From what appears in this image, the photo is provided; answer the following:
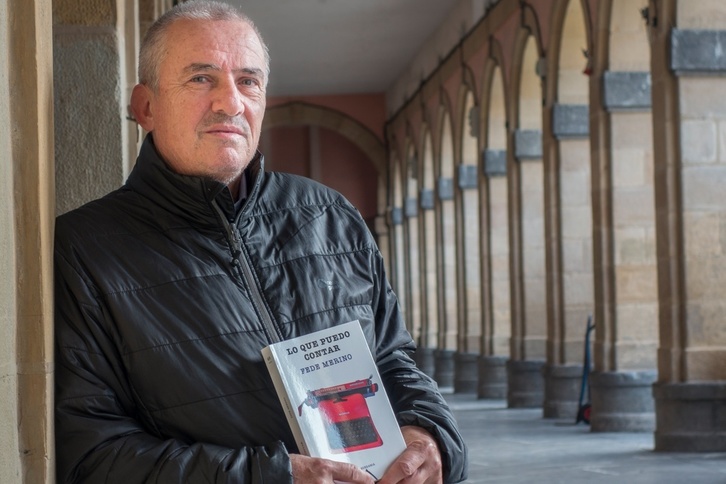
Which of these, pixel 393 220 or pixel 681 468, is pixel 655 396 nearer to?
pixel 681 468

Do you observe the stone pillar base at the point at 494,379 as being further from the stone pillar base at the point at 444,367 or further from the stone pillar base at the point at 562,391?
the stone pillar base at the point at 562,391

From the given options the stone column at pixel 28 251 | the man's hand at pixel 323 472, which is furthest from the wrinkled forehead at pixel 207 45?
the man's hand at pixel 323 472

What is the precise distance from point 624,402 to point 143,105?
37.3 feet

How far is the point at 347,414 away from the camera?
7.92ft

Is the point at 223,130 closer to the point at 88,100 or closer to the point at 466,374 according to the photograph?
the point at 88,100

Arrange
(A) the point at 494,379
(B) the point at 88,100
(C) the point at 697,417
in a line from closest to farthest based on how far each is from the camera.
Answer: (B) the point at 88,100 < (C) the point at 697,417 < (A) the point at 494,379

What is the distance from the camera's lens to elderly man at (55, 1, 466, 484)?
91.4 inches

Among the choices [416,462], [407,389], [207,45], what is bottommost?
[416,462]

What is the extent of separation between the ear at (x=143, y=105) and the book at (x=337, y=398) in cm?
55

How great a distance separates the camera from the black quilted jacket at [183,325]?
231 centimetres

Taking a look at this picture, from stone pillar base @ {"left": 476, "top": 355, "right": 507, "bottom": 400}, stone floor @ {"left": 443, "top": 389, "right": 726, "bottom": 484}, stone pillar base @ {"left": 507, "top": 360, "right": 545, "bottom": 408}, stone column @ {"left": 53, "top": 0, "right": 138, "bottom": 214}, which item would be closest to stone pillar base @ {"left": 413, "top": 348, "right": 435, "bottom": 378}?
stone pillar base @ {"left": 476, "top": 355, "right": 507, "bottom": 400}

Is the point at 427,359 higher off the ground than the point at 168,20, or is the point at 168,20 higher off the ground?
the point at 168,20

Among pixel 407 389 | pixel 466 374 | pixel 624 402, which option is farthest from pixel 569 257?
pixel 407 389

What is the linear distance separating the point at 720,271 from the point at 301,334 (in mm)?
9261
